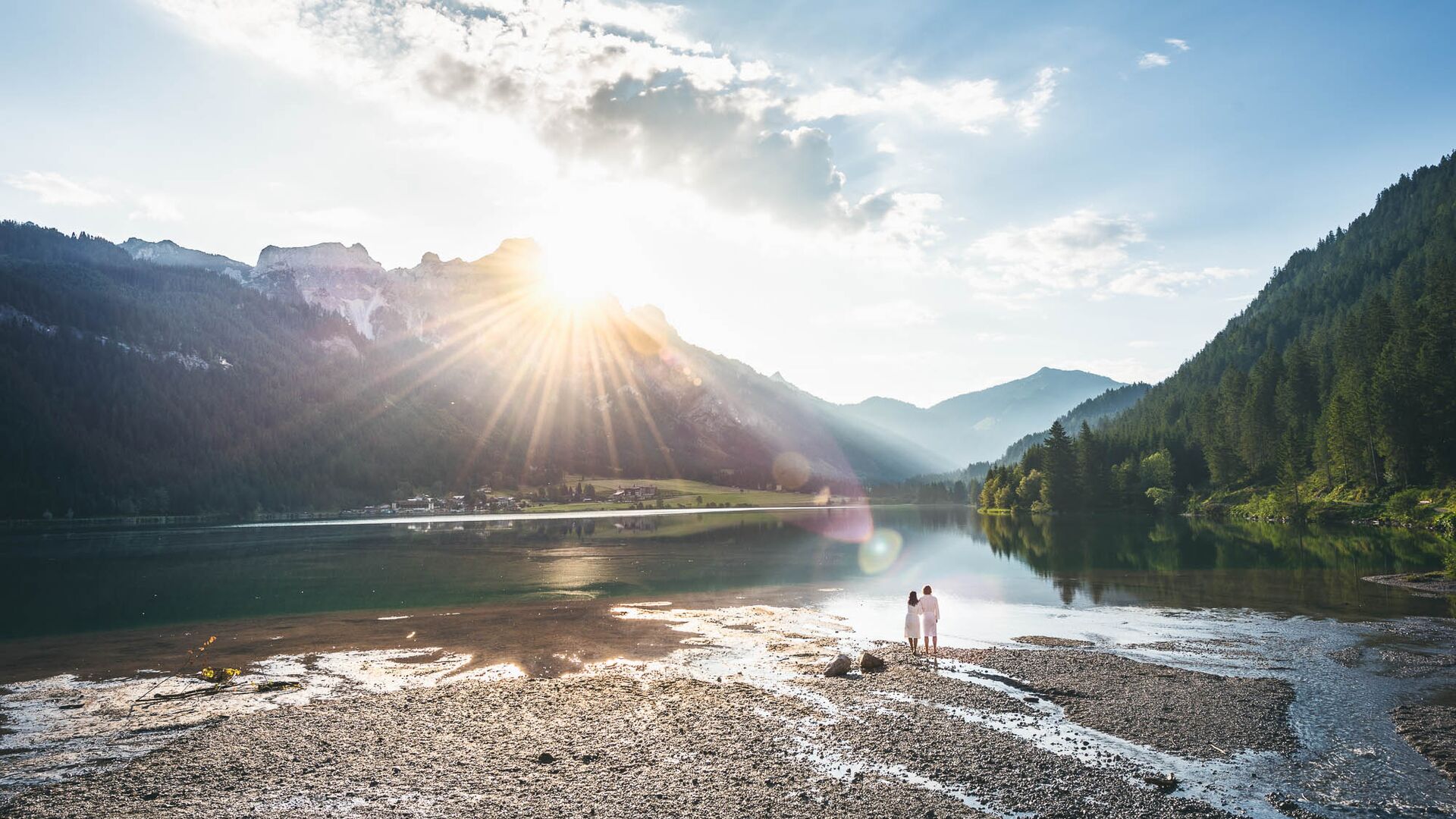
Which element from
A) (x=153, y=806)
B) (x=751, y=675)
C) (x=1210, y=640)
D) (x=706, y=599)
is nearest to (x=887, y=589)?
(x=706, y=599)

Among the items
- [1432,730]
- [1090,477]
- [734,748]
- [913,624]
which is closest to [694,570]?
[913,624]

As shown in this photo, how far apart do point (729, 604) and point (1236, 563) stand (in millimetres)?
47800

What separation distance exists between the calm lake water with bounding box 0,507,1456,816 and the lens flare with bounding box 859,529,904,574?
104 centimetres

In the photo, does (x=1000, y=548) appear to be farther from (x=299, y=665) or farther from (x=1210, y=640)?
(x=299, y=665)

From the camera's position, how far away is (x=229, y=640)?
40.8 metres

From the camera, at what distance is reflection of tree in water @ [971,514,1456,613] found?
154 ft

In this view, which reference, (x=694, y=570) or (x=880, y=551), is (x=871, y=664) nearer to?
(x=694, y=570)

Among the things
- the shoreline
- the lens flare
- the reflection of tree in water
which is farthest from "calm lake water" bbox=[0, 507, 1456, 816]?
the shoreline

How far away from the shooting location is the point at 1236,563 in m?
66.0

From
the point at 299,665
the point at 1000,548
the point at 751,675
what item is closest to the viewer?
the point at 751,675

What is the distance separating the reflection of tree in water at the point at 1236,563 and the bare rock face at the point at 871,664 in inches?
1042

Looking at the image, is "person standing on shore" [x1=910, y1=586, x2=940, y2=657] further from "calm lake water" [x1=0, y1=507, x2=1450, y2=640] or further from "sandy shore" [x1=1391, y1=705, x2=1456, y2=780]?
"calm lake water" [x1=0, y1=507, x2=1450, y2=640]

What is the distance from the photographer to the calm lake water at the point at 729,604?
21.8 m

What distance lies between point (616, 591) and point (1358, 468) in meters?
112
